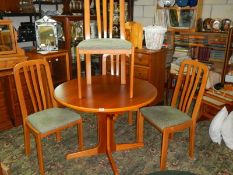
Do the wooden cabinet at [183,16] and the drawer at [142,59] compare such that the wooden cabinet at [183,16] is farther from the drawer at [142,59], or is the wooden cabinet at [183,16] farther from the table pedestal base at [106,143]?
the table pedestal base at [106,143]

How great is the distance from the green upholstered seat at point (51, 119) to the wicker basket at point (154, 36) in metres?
1.36

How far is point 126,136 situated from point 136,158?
1.39 ft

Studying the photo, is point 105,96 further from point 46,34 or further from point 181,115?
point 46,34

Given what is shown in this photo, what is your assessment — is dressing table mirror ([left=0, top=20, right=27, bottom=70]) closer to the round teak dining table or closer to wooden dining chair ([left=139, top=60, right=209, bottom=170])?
the round teak dining table

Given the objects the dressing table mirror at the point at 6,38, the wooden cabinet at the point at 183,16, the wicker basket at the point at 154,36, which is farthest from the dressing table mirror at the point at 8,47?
the wooden cabinet at the point at 183,16

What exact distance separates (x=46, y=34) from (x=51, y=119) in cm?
138

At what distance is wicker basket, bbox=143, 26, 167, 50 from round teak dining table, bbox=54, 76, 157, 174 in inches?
31.1

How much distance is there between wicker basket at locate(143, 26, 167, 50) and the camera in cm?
278

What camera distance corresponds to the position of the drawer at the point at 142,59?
2853mm

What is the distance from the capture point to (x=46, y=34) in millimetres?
2938

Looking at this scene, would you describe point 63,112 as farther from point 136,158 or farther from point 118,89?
point 136,158

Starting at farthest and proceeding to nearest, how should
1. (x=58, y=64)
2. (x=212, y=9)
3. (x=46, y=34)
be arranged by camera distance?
(x=212, y=9) < (x=58, y=64) < (x=46, y=34)

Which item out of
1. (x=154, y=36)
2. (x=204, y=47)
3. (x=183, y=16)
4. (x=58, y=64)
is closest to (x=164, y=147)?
(x=154, y=36)

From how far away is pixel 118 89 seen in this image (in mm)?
2008
